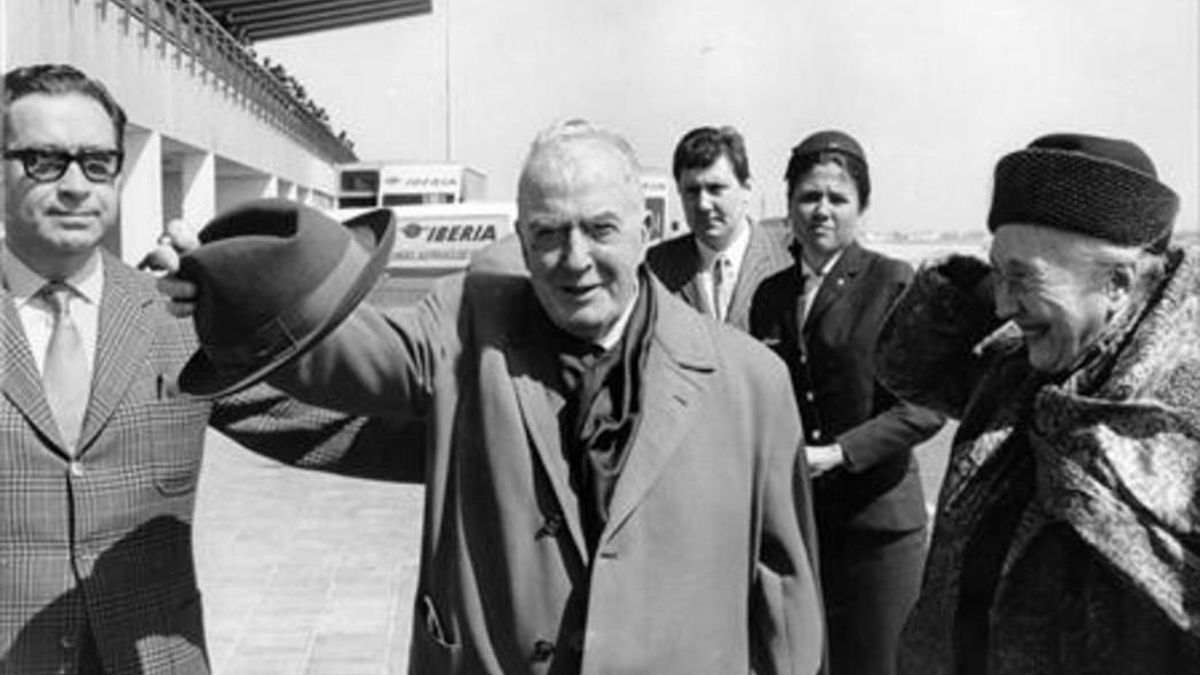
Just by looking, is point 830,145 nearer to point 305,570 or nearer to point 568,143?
point 568,143

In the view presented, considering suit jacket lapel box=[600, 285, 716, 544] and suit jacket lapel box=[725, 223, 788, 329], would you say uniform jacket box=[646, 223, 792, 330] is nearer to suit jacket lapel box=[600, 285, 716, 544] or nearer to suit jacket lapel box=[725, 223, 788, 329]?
suit jacket lapel box=[725, 223, 788, 329]

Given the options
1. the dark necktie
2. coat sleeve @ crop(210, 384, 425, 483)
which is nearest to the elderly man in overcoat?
coat sleeve @ crop(210, 384, 425, 483)

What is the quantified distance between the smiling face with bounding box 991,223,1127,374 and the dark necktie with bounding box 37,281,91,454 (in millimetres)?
1487

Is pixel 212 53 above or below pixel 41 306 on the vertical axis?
above

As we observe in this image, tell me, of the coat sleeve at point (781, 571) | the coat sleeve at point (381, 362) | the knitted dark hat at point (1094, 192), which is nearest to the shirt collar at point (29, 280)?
the coat sleeve at point (381, 362)

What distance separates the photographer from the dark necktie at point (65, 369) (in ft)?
8.30

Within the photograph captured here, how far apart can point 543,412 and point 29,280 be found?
0.88 meters

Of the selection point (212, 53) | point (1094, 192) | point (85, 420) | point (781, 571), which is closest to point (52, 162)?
point (85, 420)

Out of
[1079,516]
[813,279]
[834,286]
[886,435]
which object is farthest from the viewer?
[813,279]

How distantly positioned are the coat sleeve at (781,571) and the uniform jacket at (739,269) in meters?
1.62

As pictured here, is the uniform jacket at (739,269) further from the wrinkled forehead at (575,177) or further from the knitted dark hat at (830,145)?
the wrinkled forehead at (575,177)

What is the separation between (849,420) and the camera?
4090 mm

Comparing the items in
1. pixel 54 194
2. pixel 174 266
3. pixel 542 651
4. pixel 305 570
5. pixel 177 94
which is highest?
pixel 177 94

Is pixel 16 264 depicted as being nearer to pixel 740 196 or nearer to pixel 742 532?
pixel 742 532
